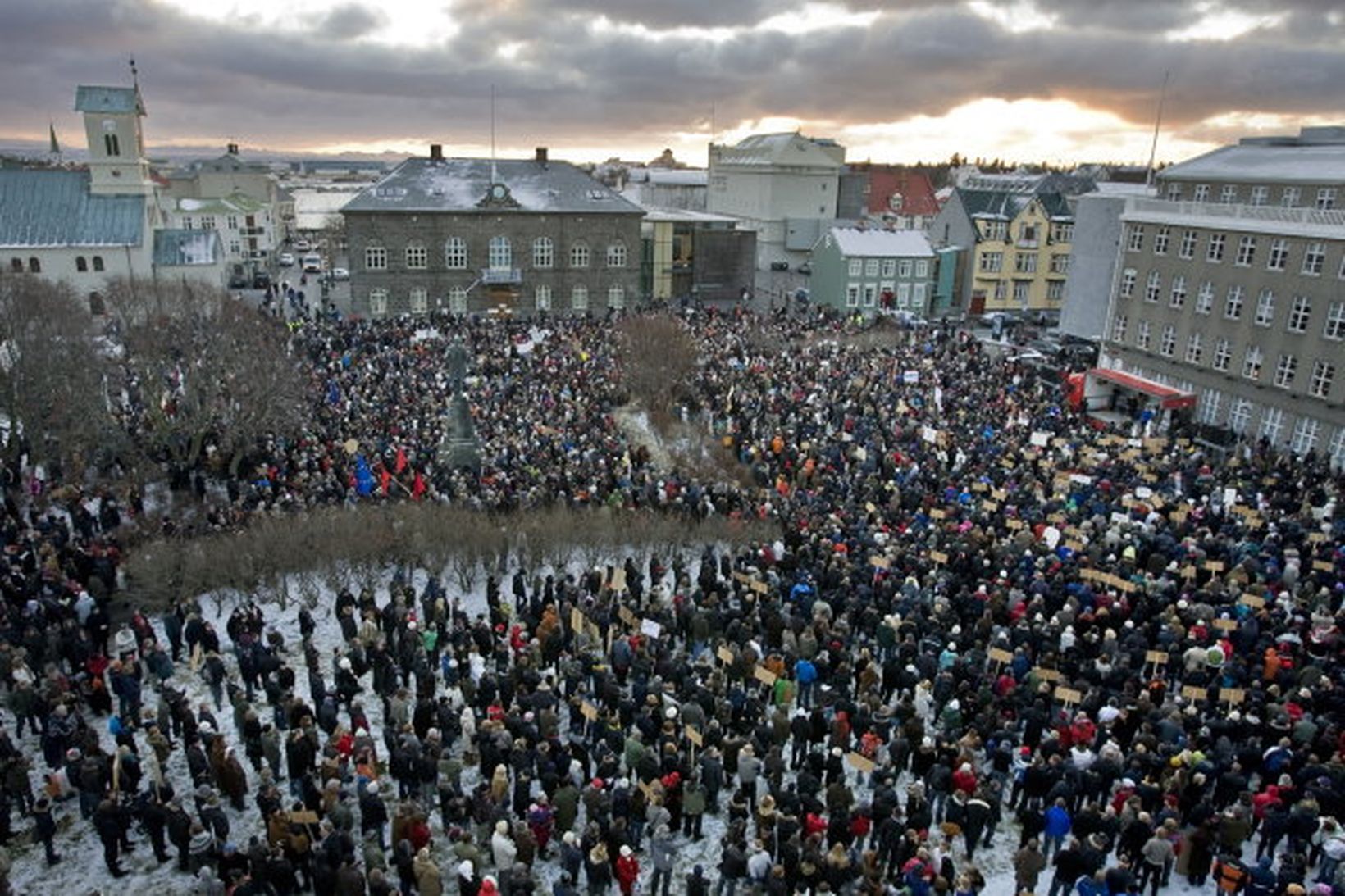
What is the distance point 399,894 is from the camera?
12.3 m

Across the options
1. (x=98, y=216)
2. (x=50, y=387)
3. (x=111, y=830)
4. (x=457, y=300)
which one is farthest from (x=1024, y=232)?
(x=111, y=830)

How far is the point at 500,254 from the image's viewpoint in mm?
58156

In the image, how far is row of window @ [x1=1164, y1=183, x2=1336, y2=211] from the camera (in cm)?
3688

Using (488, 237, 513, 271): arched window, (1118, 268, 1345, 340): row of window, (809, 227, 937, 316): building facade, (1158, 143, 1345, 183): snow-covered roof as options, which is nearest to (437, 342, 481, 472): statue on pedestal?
(1118, 268, 1345, 340): row of window

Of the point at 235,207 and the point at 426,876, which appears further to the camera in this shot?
the point at 235,207

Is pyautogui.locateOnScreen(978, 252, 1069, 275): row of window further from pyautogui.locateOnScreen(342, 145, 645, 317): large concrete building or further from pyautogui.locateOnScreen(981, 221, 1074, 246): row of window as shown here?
pyautogui.locateOnScreen(342, 145, 645, 317): large concrete building

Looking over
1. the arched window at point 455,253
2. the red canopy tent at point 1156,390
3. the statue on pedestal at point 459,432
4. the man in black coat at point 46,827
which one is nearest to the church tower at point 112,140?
the arched window at point 455,253

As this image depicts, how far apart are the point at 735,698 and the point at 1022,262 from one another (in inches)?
2276

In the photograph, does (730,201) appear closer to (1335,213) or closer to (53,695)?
(1335,213)

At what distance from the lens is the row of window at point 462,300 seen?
186 feet

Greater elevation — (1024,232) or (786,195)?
(786,195)

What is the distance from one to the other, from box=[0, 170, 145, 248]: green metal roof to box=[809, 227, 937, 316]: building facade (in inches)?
1717

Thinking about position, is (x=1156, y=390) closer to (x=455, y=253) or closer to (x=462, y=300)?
(x=462, y=300)

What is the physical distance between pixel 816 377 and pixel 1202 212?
1708 cm
